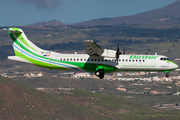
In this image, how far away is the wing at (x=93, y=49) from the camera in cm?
7106

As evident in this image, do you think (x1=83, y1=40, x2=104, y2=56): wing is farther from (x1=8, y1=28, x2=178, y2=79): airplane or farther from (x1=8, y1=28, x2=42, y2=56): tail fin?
(x1=8, y1=28, x2=42, y2=56): tail fin

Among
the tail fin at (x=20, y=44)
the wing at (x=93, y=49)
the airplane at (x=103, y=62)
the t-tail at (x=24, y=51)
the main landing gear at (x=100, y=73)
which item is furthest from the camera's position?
the tail fin at (x=20, y=44)

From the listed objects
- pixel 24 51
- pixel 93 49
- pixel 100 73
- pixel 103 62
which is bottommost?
pixel 100 73

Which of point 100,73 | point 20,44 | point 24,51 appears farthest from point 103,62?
point 20,44

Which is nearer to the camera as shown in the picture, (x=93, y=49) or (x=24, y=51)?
(x=93, y=49)

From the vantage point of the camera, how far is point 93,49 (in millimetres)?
73562

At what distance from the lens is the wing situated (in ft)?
233

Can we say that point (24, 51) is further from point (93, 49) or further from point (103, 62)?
point (103, 62)

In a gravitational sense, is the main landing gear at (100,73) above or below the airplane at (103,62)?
below

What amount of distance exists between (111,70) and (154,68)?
9751mm

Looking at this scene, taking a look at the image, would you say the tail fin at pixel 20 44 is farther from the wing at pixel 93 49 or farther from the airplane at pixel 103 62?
the wing at pixel 93 49

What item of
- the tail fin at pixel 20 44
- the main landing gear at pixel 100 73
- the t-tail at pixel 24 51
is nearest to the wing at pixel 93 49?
the main landing gear at pixel 100 73

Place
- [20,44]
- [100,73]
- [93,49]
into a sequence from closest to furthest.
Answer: [93,49]
[100,73]
[20,44]

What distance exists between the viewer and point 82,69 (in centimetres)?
7888
